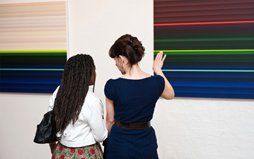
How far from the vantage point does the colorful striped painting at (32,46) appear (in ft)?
8.59

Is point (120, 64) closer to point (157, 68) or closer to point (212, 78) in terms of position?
point (157, 68)

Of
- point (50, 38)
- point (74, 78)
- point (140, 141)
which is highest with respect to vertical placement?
point (50, 38)

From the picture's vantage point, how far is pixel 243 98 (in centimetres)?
228

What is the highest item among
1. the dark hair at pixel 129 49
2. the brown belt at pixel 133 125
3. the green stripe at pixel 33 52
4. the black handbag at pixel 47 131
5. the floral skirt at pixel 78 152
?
the dark hair at pixel 129 49

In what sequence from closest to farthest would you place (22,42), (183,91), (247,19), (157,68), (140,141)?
(140,141) → (157,68) → (247,19) → (183,91) → (22,42)

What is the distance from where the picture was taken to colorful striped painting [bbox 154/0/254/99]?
2256 millimetres

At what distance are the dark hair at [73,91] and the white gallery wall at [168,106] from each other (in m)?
0.80

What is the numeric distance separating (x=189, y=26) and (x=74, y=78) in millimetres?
1075

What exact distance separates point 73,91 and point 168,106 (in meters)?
0.98

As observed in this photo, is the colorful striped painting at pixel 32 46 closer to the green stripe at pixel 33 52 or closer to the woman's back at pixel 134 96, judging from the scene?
the green stripe at pixel 33 52

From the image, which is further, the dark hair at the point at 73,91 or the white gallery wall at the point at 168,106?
the white gallery wall at the point at 168,106

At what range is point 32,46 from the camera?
2.71 meters

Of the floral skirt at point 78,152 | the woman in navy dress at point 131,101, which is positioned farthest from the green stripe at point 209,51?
the floral skirt at point 78,152

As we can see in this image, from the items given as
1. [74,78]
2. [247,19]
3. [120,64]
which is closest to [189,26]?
[247,19]
